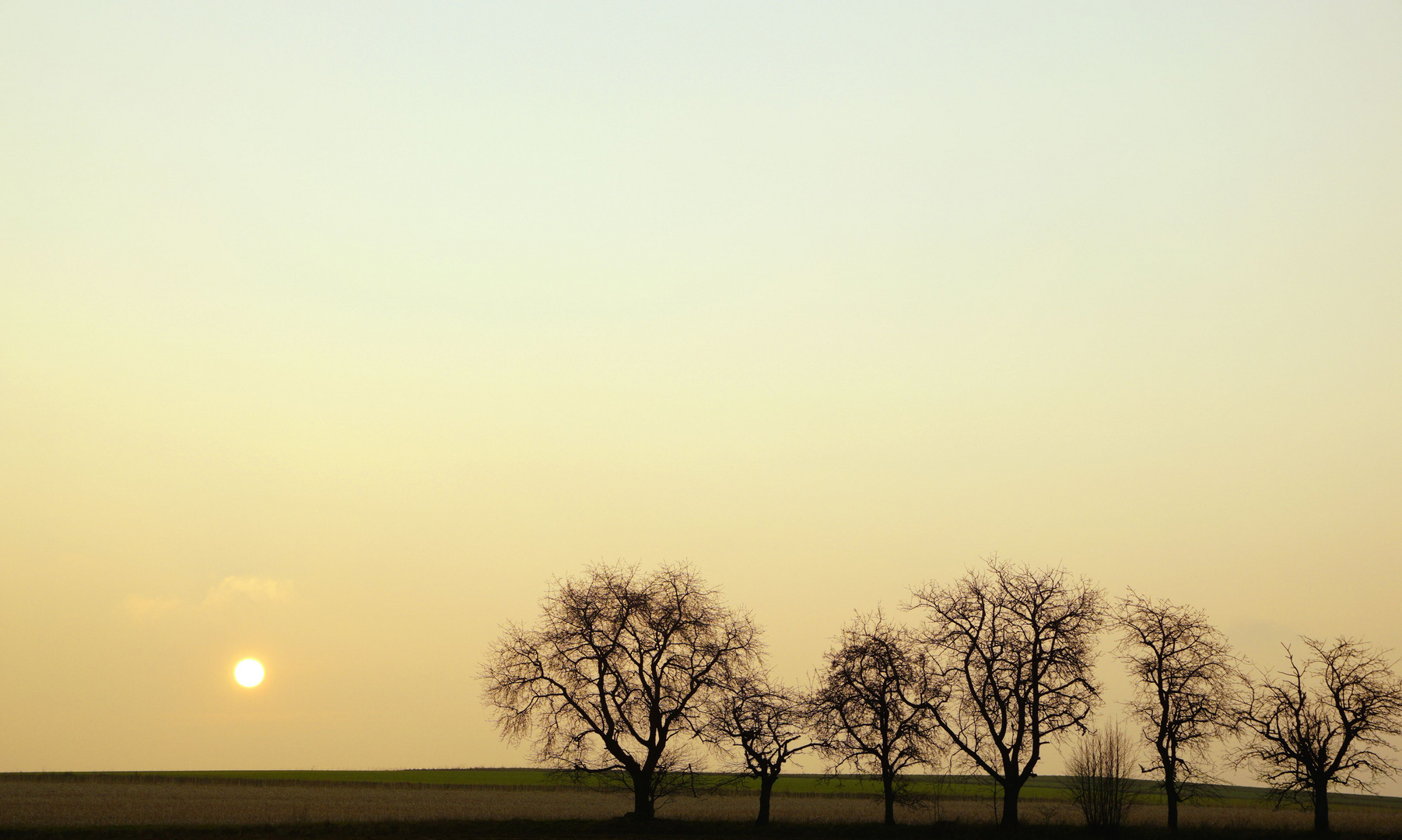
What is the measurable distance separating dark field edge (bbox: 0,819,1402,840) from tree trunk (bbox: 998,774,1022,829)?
0.58 meters

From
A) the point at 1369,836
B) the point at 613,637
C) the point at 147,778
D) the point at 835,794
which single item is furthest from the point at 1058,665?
the point at 147,778

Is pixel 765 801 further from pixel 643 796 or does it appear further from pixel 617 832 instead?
pixel 617 832

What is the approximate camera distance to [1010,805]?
4444cm

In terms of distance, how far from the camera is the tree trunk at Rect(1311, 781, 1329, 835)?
45.8 meters

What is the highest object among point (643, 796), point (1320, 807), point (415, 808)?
point (643, 796)

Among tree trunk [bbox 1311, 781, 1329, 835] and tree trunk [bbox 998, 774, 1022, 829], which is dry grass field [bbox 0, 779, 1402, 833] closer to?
tree trunk [bbox 1311, 781, 1329, 835]

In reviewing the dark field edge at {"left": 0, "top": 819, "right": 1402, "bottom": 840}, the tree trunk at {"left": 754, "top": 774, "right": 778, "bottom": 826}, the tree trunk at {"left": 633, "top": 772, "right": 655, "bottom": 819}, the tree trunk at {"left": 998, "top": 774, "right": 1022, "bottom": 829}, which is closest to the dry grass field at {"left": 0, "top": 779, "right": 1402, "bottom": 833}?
the tree trunk at {"left": 754, "top": 774, "right": 778, "bottom": 826}

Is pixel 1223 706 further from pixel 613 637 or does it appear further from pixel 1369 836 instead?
pixel 613 637

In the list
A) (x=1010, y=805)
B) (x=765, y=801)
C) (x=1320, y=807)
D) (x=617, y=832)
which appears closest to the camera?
(x=617, y=832)

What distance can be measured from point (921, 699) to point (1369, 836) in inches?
748

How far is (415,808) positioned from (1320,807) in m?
43.0

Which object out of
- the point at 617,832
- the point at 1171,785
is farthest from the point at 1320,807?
the point at 617,832

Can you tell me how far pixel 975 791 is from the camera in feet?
328

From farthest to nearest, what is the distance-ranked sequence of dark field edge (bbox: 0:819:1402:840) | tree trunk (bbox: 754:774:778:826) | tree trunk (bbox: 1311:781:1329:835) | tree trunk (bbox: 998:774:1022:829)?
tree trunk (bbox: 754:774:778:826) → tree trunk (bbox: 1311:781:1329:835) → tree trunk (bbox: 998:774:1022:829) → dark field edge (bbox: 0:819:1402:840)
